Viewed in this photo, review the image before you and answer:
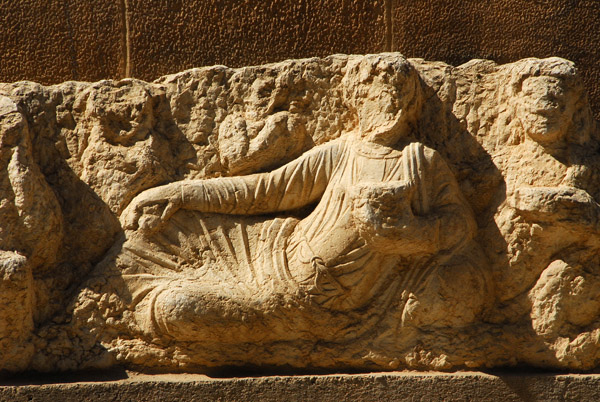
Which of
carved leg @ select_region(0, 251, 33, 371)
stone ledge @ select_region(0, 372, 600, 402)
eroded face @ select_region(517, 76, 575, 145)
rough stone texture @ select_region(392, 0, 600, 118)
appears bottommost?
stone ledge @ select_region(0, 372, 600, 402)

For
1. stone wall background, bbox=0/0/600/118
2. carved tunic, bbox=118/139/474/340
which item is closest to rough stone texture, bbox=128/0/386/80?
stone wall background, bbox=0/0/600/118

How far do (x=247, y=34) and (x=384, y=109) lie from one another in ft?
3.45

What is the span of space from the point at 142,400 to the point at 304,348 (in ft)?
2.73

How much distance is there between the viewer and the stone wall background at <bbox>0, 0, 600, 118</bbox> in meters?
5.20

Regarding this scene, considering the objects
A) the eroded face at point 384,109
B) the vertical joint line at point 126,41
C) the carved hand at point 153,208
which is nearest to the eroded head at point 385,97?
the eroded face at point 384,109

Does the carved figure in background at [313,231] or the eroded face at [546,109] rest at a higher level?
the eroded face at [546,109]

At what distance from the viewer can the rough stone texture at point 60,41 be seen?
17.1 ft

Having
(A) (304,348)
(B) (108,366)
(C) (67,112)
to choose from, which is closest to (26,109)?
(C) (67,112)

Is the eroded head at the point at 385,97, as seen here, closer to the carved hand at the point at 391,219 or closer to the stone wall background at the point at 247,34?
the carved hand at the point at 391,219

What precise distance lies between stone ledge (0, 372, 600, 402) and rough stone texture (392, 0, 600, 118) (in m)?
1.66

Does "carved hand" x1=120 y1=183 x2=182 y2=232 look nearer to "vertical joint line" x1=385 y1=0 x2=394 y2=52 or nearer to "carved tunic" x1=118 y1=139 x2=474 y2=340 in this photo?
"carved tunic" x1=118 y1=139 x2=474 y2=340

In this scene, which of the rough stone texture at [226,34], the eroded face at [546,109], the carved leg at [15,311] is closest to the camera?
the carved leg at [15,311]

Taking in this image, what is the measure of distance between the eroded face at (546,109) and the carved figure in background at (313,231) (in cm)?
48

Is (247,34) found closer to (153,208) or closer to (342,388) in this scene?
(153,208)
